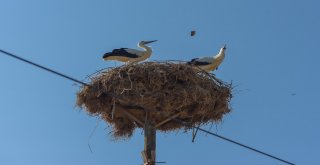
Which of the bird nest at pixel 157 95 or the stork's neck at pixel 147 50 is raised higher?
the stork's neck at pixel 147 50

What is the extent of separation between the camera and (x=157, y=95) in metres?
10.4

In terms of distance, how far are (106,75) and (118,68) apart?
8.5 inches

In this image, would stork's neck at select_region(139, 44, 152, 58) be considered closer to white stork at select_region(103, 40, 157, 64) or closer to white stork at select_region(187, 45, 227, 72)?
white stork at select_region(103, 40, 157, 64)

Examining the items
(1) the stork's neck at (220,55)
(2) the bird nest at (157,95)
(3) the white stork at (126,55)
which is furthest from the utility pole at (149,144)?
(1) the stork's neck at (220,55)

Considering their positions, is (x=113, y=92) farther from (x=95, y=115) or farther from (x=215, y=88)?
(x=215, y=88)

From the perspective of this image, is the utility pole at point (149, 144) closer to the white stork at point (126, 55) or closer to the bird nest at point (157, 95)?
the bird nest at point (157, 95)

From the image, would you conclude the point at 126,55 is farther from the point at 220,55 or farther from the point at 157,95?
the point at 157,95

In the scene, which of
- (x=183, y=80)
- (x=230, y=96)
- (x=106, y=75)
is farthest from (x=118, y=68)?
(x=230, y=96)

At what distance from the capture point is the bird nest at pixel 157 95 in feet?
34.1

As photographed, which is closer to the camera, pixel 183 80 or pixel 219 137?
pixel 219 137

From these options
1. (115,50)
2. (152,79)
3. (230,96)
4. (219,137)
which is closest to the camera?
(219,137)

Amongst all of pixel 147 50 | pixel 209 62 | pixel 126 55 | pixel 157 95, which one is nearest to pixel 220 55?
pixel 209 62

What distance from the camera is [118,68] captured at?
10.8m

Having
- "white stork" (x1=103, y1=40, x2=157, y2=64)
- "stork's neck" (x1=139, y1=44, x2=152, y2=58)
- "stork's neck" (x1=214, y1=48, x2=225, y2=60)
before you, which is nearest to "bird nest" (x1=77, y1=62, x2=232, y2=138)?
"white stork" (x1=103, y1=40, x2=157, y2=64)
